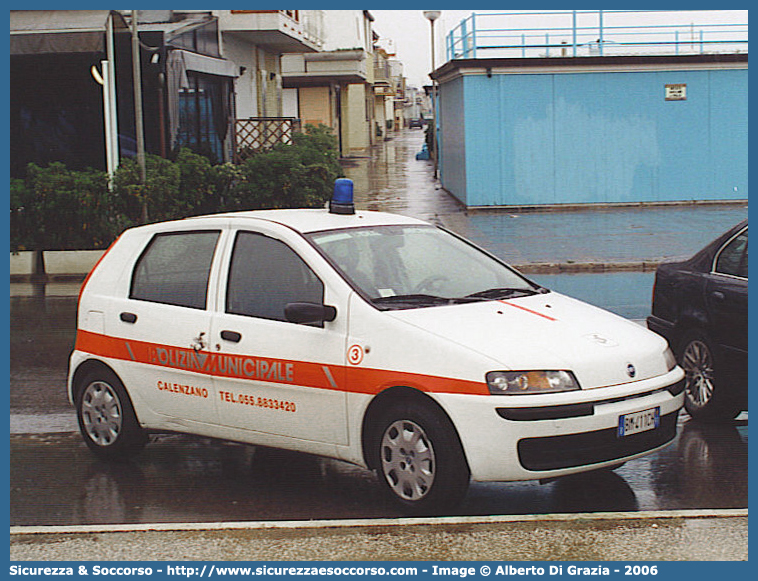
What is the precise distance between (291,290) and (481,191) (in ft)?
64.6

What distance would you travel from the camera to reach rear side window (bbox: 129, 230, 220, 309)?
20.7 ft

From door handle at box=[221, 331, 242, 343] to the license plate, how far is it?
2.13m

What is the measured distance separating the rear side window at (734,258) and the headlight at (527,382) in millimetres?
2383

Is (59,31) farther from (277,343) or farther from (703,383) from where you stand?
(703,383)

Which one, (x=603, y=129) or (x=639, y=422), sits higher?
(x=603, y=129)

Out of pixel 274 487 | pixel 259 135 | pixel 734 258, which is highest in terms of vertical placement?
pixel 259 135

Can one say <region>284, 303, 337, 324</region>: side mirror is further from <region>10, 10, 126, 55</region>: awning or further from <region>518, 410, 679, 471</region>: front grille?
<region>10, 10, 126, 55</region>: awning

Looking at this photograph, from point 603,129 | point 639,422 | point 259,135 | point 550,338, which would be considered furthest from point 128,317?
point 259,135

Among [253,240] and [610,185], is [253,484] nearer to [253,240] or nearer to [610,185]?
[253,240]

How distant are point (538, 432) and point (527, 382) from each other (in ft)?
0.80

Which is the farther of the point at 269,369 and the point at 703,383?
the point at 703,383

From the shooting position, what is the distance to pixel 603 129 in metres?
25.5

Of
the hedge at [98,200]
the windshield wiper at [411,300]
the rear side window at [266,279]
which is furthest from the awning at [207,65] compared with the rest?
the windshield wiper at [411,300]
